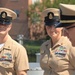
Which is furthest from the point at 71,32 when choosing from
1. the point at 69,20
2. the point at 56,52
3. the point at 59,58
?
the point at 56,52

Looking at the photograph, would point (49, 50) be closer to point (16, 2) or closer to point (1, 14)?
point (1, 14)

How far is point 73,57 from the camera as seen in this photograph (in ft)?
13.3

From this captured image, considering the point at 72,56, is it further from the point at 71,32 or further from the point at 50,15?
the point at 71,32

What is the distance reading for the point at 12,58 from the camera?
4.23m

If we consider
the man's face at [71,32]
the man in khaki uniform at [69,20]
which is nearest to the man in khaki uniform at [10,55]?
the man in khaki uniform at [69,20]

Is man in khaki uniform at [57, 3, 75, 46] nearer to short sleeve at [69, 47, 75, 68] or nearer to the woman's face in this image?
short sleeve at [69, 47, 75, 68]

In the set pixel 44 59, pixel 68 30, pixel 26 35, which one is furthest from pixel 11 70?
pixel 26 35

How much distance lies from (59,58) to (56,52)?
131 millimetres

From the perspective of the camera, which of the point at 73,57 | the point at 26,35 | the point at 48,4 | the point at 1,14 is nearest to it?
the point at 73,57

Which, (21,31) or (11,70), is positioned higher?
(11,70)

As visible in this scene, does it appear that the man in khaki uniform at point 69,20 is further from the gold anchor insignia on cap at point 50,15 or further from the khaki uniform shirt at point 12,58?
the gold anchor insignia on cap at point 50,15

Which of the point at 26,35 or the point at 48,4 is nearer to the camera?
the point at 48,4

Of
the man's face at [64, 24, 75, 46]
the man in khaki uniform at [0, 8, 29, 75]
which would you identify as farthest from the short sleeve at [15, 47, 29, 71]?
the man's face at [64, 24, 75, 46]

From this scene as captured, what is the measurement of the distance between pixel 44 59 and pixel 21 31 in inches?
1439
